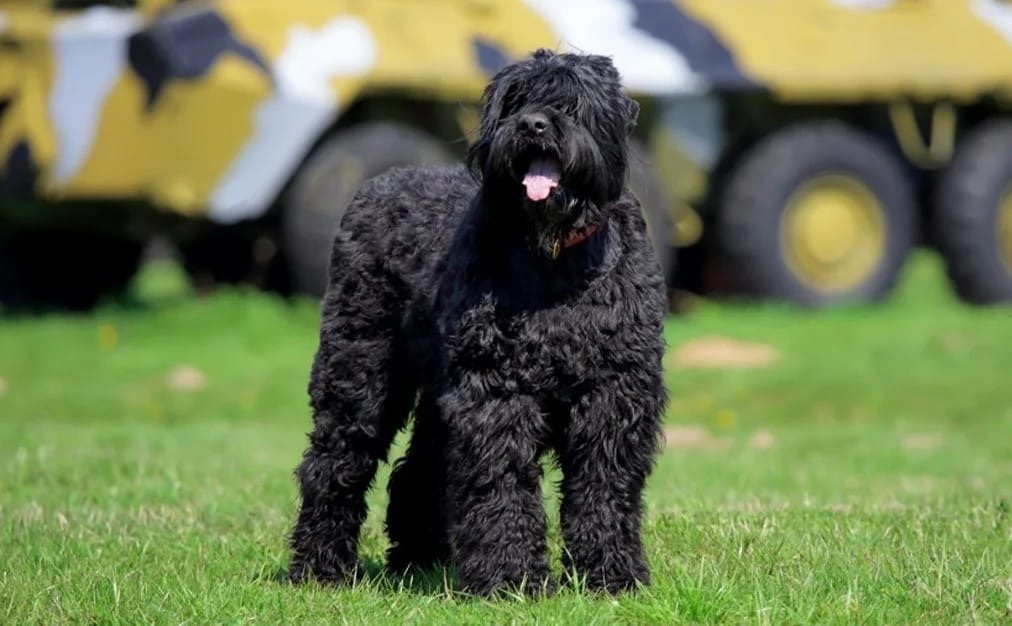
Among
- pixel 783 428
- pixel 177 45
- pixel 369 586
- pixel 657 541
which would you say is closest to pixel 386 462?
pixel 369 586

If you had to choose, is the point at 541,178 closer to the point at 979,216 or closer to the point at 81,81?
the point at 81,81

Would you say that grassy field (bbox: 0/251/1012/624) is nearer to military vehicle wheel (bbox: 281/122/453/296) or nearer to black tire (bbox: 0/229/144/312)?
military vehicle wheel (bbox: 281/122/453/296)

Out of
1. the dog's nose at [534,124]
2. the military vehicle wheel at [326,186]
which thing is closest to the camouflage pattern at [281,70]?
the military vehicle wheel at [326,186]

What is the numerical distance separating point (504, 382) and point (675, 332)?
10.4 meters

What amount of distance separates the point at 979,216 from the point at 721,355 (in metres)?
4.44

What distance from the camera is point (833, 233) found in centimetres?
1872

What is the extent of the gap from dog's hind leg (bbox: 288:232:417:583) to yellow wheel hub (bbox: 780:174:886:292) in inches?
442

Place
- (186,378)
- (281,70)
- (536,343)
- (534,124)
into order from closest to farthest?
(534,124) < (536,343) < (186,378) < (281,70)

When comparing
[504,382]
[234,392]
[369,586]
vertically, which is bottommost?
[234,392]

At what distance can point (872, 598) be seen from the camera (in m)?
6.55

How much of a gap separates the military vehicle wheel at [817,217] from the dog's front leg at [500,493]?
1158 cm

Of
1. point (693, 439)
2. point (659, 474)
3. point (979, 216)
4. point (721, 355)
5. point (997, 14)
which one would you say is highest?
point (997, 14)

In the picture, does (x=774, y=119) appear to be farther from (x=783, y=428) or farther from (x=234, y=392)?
(x=234, y=392)

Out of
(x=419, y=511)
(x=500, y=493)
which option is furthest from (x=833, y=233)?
(x=500, y=493)
